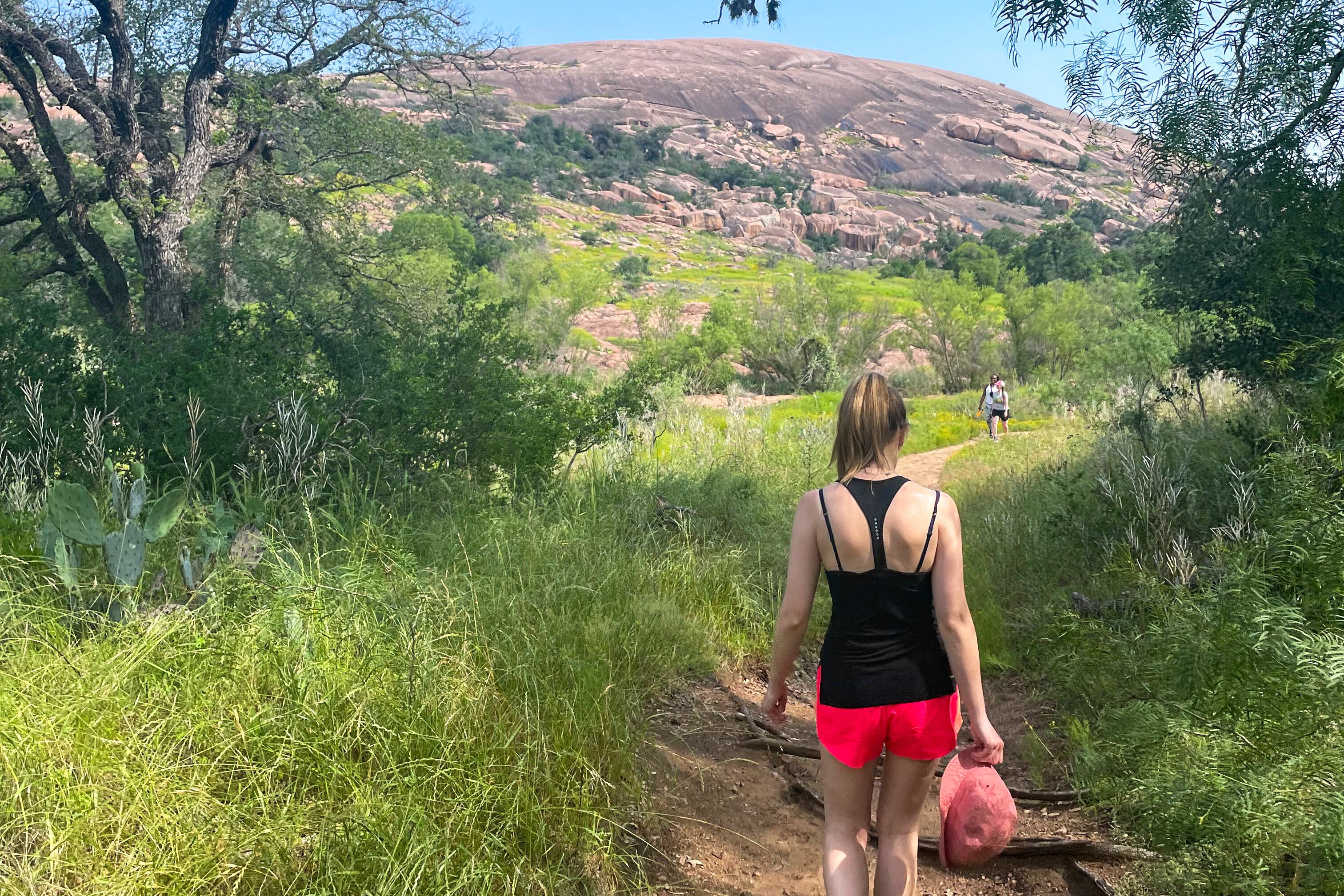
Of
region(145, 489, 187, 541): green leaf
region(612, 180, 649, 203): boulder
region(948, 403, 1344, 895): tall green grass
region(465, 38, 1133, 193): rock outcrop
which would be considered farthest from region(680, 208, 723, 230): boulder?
region(145, 489, 187, 541): green leaf

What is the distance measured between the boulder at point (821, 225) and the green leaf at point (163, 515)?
107m

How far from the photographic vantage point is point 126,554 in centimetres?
415

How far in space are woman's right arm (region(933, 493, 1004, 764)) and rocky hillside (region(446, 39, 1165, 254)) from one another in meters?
98.6

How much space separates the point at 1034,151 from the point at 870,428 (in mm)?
154815

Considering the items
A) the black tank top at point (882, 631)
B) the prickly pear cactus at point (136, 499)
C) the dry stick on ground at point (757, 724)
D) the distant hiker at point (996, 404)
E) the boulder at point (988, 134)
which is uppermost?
the boulder at point (988, 134)

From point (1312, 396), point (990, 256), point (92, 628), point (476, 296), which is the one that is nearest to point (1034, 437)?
point (476, 296)

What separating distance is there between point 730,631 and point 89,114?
10.7 metres

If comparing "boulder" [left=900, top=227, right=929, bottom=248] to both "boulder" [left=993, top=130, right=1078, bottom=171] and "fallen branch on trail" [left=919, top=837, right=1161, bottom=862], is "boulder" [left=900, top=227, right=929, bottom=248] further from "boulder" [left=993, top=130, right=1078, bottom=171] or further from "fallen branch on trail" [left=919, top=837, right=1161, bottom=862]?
"fallen branch on trail" [left=919, top=837, right=1161, bottom=862]

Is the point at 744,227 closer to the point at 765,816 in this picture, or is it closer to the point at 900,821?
the point at 765,816

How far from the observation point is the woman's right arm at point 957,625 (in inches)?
107

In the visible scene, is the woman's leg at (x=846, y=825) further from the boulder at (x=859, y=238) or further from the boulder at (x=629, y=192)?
the boulder at (x=859, y=238)

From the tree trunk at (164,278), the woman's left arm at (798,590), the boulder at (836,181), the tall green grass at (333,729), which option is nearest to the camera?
the tall green grass at (333,729)

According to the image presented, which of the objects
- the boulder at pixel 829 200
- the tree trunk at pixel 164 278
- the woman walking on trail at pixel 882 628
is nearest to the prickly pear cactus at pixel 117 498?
the woman walking on trail at pixel 882 628

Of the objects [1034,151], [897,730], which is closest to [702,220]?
[1034,151]
